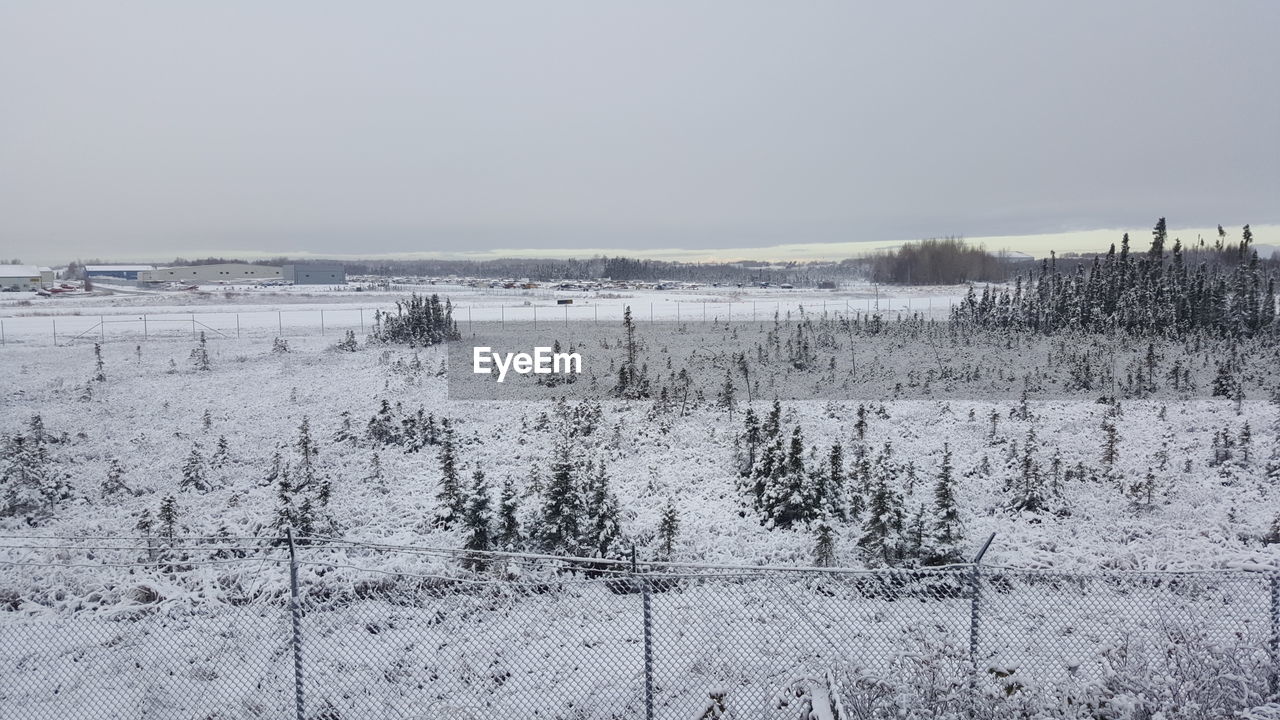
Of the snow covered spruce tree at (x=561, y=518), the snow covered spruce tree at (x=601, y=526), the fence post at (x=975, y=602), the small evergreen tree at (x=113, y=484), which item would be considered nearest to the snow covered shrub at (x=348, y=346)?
the small evergreen tree at (x=113, y=484)

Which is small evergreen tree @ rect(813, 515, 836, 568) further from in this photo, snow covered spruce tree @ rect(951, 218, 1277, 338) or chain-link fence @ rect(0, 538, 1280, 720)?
snow covered spruce tree @ rect(951, 218, 1277, 338)

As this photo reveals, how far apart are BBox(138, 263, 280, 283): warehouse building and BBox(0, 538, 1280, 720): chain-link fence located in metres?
125

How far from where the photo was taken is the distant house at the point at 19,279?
87.7 metres

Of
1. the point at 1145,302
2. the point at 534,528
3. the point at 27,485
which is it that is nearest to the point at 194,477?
the point at 27,485

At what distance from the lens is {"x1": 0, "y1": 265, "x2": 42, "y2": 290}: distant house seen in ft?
288

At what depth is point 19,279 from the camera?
292 feet

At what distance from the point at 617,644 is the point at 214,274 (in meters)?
140

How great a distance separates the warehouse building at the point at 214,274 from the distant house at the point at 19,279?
21.8 meters

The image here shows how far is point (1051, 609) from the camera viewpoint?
853 centimetres

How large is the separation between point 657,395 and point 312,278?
340 ft

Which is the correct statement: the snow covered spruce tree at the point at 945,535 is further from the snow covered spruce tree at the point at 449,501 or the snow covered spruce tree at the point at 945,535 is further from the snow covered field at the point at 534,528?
the snow covered spruce tree at the point at 449,501

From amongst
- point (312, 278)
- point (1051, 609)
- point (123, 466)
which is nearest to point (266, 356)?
point (123, 466)

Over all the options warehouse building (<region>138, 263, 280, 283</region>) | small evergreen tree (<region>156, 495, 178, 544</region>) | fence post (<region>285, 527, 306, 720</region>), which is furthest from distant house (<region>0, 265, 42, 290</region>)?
fence post (<region>285, 527, 306, 720</region>)

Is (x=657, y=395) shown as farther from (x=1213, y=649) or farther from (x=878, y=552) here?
(x=1213, y=649)
